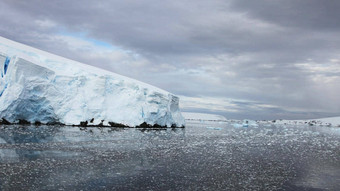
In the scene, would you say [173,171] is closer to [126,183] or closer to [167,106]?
[126,183]

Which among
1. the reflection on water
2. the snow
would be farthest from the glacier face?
the snow

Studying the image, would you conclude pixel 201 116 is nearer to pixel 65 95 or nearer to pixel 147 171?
pixel 65 95

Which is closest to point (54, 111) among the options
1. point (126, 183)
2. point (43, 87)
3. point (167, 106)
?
point (43, 87)

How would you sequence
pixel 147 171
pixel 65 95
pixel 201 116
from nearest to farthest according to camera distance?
pixel 147 171, pixel 65 95, pixel 201 116

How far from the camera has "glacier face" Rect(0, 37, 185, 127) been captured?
20656 millimetres

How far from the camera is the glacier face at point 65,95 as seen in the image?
20.7m

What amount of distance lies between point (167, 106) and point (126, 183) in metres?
22.7

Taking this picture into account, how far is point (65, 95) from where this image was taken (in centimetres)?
2342

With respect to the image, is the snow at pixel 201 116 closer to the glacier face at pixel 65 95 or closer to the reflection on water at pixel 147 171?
the glacier face at pixel 65 95

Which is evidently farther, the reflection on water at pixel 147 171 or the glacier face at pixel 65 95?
the glacier face at pixel 65 95

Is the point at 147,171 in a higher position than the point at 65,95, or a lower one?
lower

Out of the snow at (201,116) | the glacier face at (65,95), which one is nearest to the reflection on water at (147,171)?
the glacier face at (65,95)

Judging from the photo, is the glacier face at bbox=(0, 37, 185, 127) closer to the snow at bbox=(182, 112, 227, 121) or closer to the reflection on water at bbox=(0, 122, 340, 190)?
the reflection on water at bbox=(0, 122, 340, 190)

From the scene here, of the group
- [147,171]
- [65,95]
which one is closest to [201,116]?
[65,95]
